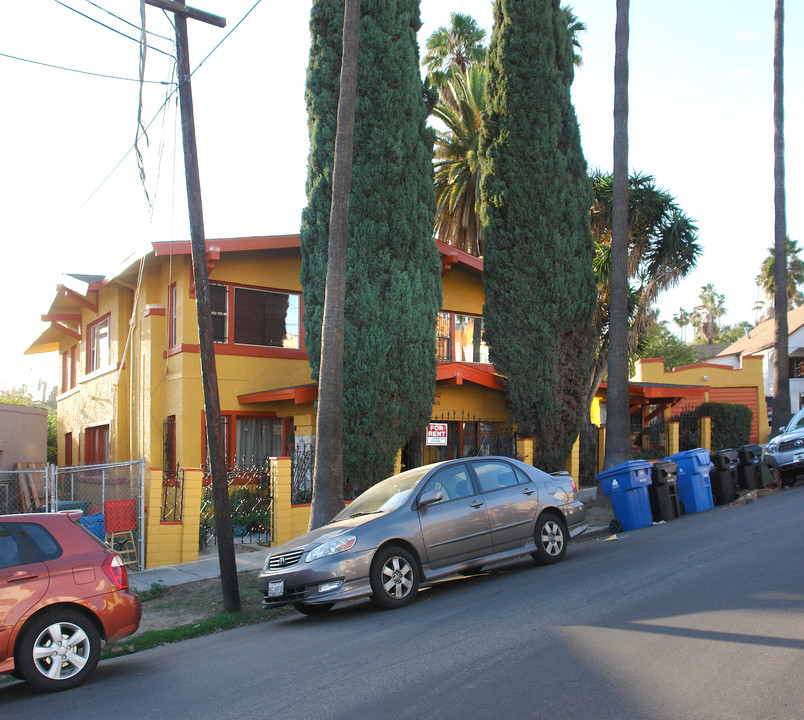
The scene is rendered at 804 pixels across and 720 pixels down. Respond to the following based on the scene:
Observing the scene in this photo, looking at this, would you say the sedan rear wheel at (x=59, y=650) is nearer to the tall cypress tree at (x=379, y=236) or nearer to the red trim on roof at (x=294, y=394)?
the tall cypress tree at (x=379, y=236)

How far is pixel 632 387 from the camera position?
2141 cm

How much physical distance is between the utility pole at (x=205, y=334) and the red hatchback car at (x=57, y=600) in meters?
2.39

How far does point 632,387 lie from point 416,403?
8716mm

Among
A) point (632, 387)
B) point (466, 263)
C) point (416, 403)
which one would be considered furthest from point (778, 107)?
point (416, 403)

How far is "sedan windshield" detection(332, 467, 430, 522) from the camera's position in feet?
29.7

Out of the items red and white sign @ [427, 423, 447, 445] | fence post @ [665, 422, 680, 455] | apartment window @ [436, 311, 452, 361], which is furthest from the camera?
fence post @ [665, 422, 680, 455]

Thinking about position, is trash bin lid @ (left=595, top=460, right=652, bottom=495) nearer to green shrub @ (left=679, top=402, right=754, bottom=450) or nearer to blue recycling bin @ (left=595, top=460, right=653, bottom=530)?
blue recycling bin @ (left=595, top=460, right=653, bottom=530)

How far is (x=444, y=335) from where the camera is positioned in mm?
20359

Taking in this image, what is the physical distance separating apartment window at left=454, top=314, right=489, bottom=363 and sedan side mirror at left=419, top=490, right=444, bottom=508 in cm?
1177

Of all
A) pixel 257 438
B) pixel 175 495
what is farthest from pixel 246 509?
pixel 257 438

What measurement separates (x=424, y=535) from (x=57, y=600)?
12.4 ft

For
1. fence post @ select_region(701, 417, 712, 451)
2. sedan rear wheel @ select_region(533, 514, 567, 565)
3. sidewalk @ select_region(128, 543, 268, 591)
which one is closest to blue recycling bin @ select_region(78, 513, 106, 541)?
sidewalk @ select_region(128, 543, 268, 591)

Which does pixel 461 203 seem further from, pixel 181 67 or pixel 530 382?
pixel 181 67

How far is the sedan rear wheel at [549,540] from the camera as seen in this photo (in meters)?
9.90
